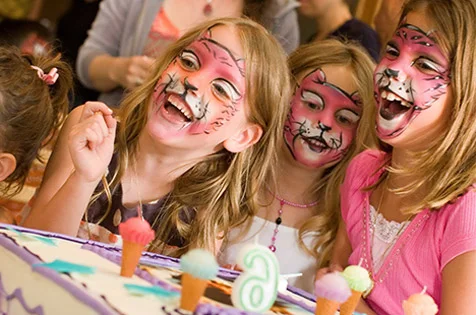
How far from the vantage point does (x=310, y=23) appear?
3.51 m

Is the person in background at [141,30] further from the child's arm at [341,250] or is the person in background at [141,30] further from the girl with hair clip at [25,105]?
the child's arm at [341,250]

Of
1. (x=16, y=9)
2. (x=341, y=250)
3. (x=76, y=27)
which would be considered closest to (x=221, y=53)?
(x=341, y=250)

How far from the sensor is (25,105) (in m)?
1.66

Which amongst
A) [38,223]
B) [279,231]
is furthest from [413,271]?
[38,223]

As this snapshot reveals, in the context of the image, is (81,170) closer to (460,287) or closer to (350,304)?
(350,304)

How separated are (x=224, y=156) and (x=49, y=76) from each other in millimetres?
407

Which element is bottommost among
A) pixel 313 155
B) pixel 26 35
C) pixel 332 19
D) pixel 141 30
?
pixel 313 155

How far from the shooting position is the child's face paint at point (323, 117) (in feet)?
6.06

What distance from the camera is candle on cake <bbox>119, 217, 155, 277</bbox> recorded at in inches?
42.5

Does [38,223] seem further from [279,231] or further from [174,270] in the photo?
[279,231]

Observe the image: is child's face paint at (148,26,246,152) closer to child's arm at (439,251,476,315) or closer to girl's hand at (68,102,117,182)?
girl's hand at (68,102,117,182)

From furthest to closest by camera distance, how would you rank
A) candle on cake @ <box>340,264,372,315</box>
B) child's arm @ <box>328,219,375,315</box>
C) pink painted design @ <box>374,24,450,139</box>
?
child's arm @ <box>328,219,375,315</box>
pink painted design @ <box>374,24,450,139</box>
candle on cake @ <box>340,264,372,315</box>

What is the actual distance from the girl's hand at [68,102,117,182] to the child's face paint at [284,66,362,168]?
1.58 ft

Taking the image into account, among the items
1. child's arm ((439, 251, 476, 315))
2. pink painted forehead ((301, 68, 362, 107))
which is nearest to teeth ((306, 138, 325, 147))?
pink painted forehead ((301, 68, 362, 107))
